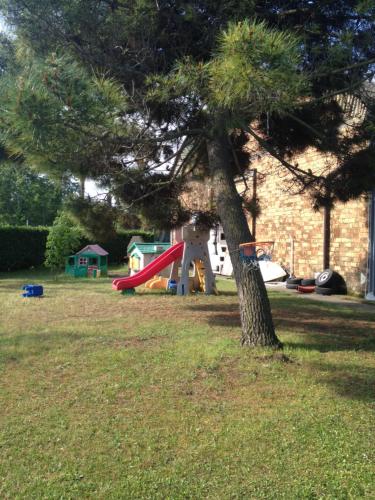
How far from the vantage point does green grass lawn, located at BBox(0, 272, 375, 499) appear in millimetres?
2943

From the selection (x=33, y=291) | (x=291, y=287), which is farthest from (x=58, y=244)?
(x=291, y=287)

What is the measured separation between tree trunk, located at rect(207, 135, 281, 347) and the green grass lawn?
30 cm

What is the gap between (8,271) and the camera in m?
19.2

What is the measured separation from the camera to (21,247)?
1975 centimetres

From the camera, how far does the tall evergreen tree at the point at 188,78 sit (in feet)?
15.4

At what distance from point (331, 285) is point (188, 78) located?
8.35 metres

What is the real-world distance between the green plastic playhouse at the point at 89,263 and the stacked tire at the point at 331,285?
8.09m

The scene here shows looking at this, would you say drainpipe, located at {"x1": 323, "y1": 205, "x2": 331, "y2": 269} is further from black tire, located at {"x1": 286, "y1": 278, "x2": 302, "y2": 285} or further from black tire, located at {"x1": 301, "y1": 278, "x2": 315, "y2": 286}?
black tire, located at {"x1": 286, "y1": 278, "x2": 302, "y2": 285}

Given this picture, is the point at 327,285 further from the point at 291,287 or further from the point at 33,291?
the point at 33,291

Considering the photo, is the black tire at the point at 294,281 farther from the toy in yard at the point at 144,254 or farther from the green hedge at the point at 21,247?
the green hedge at the point at 21,247

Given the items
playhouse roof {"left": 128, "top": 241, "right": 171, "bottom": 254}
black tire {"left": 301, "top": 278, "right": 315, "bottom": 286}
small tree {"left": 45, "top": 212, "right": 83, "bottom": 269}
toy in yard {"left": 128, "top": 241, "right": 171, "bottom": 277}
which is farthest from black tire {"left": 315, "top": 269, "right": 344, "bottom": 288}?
small tree {"left": 45, "top": 212, "right": 83, "bottom": 269}

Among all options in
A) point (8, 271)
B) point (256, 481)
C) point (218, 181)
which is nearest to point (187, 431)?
point (256, 481)

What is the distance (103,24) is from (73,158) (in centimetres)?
191

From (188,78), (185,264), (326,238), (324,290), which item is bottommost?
(324,290)
